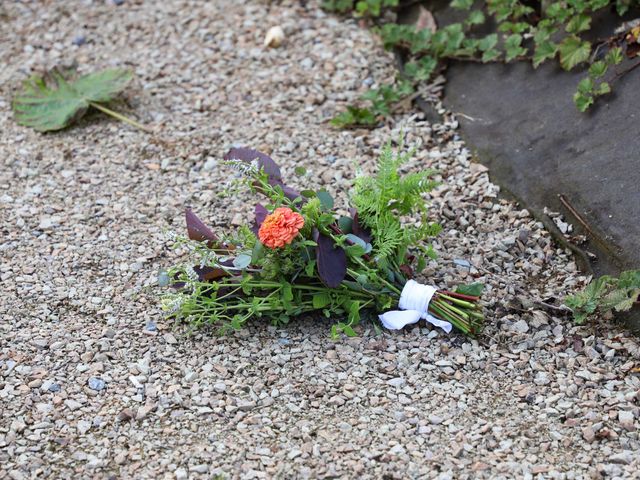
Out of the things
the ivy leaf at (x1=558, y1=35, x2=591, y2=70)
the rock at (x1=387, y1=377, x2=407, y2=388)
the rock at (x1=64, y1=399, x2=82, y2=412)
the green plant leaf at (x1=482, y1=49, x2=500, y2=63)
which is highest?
the ivy leaf at (x1=558, y1=35, x2=591, y2=70)

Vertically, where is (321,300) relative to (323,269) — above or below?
below

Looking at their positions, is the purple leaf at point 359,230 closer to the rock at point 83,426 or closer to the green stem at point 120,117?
the rock at point 83,426

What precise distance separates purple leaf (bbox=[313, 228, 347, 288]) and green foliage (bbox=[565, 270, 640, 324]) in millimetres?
727

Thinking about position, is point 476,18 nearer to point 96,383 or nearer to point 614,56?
point 614,56

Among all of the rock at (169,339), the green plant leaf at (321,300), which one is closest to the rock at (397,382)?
the green plant leaf at (321,300)

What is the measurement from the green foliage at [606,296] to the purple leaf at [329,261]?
2.38 feet

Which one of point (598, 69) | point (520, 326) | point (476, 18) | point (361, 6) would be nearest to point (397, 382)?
point (520, 326)

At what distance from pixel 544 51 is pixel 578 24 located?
6.4 inches

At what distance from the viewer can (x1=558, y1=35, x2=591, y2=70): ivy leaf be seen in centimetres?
358

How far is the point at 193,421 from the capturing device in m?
2.59

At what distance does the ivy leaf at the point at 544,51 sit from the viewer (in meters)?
3.70

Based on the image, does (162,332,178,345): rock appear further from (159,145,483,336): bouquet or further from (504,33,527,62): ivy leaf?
(504,33,527,62): ivy leaf

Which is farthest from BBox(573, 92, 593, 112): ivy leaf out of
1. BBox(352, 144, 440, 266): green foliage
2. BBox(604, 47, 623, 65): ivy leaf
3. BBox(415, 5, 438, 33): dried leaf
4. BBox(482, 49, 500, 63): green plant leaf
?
BBox(415, 5, 438, 33): dried leaf

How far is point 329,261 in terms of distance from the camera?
2775mm
